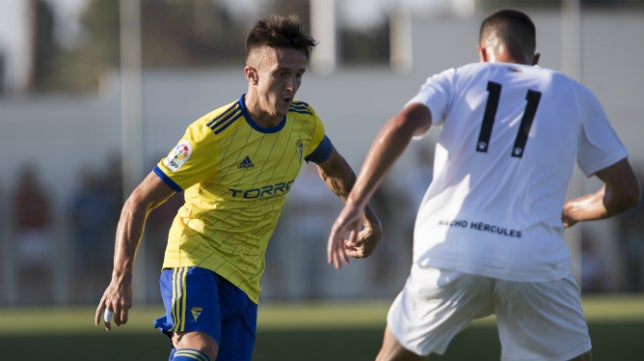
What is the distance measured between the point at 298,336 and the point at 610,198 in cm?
778

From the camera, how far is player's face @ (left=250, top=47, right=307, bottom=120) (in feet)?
19.4

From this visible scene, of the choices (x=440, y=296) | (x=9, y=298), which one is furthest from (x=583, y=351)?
(x=9, y=298)

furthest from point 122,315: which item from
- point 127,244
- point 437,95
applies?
point 437,95

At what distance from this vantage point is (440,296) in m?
5.25

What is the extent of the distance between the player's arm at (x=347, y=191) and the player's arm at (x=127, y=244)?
1.05 m

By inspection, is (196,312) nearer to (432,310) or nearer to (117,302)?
(117,302)

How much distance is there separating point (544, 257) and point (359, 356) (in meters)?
6.00

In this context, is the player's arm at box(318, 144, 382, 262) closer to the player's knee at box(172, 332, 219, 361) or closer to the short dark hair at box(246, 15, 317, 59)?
the short dark hair at box(246, 15, 317, 59)

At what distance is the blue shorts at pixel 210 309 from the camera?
5.83m

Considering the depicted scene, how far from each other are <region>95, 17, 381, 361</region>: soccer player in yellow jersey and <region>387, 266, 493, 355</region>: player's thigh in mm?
570

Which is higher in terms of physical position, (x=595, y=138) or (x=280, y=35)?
(x=280, y=35)

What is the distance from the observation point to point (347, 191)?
263 inches

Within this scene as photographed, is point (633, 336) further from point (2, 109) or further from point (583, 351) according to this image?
point (2, 109)

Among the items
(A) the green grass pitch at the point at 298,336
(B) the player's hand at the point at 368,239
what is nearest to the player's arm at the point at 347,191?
(B) the player's hand at the point at 368,239
